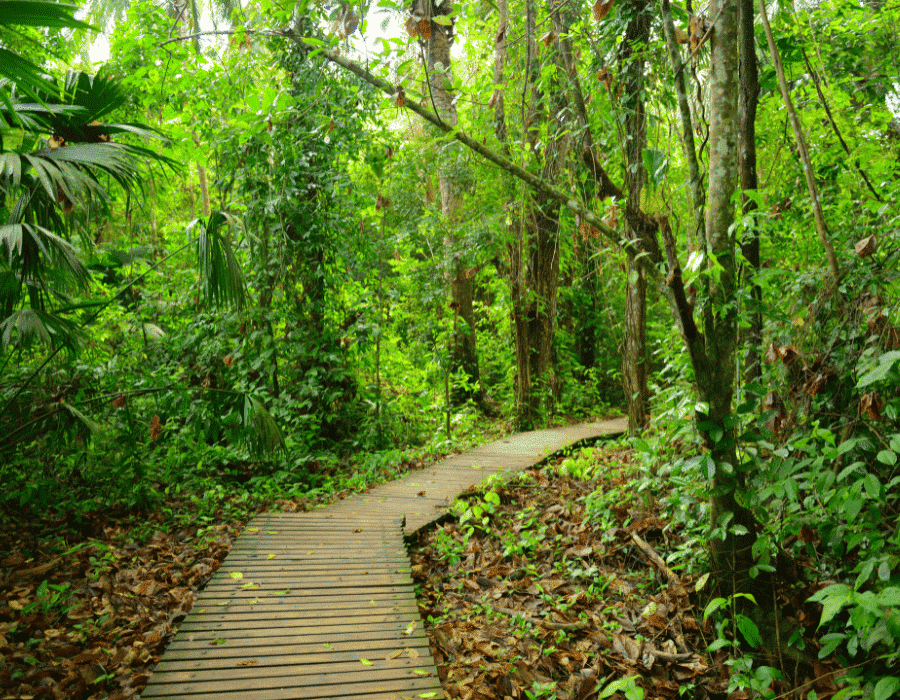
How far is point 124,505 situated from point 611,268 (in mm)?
7529

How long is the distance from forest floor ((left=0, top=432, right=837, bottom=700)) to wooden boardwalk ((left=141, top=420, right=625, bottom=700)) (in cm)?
26

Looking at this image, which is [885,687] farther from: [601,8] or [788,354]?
[601,8]

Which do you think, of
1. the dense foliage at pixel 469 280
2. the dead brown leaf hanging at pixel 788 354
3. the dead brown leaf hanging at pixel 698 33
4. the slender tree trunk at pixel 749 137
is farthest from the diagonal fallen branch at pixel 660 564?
the dead brown leaf hanging at pixel 698 33

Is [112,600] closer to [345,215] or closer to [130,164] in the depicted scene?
[130,164]

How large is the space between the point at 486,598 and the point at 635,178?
3138 millimetres

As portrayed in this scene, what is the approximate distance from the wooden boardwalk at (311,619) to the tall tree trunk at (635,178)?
217 centimetres

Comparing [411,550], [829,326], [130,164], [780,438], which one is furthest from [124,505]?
[829,326]

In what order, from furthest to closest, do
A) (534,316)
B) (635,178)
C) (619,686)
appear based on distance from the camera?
(534,316), (635,178), (619,686)

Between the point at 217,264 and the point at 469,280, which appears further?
the point at 469,280

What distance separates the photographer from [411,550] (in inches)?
174

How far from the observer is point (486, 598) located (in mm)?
3756

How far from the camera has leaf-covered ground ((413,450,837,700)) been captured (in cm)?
286

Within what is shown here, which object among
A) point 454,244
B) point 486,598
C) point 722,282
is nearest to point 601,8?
point 722,282

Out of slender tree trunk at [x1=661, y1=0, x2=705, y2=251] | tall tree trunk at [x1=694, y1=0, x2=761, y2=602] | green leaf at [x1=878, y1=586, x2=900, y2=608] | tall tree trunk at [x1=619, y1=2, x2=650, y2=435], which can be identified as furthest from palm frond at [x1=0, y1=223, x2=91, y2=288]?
green leaf at [x1=878, y1=586, x2=900, y2=608]
